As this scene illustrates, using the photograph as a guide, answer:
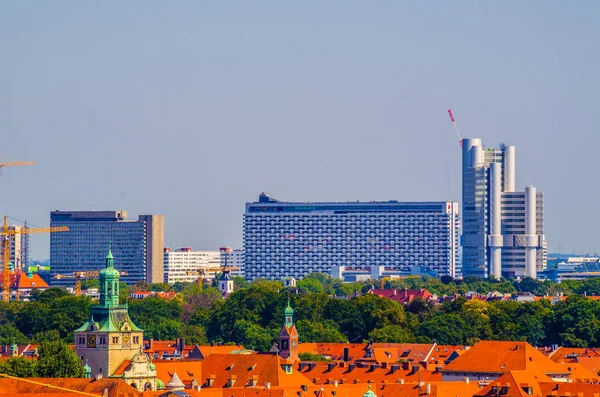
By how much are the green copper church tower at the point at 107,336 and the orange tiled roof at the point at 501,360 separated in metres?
20.2

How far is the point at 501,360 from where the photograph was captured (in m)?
131

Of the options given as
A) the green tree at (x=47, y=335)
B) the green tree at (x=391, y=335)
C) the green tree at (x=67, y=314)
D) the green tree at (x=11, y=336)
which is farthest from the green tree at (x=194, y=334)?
the green tree at (x=391, y=335)

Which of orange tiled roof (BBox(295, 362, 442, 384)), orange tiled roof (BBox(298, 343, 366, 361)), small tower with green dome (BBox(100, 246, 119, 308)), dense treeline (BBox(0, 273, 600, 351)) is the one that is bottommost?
orange tiled roof (BBox(295, 362, 442, 384))

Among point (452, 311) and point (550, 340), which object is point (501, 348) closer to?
point (550, 340)

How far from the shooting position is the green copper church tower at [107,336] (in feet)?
438

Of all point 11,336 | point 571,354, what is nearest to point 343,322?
A: point 11,336

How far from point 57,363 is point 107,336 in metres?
16.2

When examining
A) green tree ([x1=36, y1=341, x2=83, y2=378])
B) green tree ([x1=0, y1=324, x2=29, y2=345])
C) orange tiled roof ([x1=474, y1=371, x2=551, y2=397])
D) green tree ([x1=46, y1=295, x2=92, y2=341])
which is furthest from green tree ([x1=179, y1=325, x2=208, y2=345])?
orange tiled roof ([x1=474, y1=371, x2=551, y2=397])

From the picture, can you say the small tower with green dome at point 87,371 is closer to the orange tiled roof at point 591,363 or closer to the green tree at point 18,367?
the green tree at point 18,367

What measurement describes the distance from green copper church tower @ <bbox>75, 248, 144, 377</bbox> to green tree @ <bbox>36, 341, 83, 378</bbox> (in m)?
8.18

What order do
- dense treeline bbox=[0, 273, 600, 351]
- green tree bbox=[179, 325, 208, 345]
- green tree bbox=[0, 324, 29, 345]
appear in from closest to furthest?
1. dense treeline bbox=[0, 273, 600, 351]
2. green tree bbox=[0, 324, 29, 345]
3. green tree bbox=[179, 325, 208, 345]

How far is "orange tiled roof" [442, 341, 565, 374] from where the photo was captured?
426 ft

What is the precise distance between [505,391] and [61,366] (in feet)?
84.1

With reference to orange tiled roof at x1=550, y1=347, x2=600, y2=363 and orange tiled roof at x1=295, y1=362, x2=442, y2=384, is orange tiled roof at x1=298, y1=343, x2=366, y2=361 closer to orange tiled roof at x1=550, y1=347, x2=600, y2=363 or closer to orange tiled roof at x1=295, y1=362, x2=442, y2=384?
orange tiled roof at x1=550, y1=347, x2=600, y2=363
